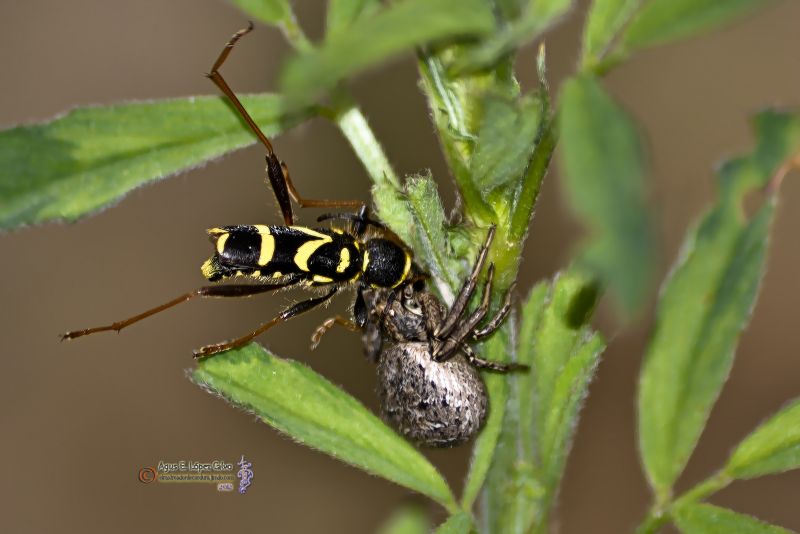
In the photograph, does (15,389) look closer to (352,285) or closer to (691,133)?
(352,285)

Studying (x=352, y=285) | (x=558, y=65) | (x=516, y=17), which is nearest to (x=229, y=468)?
(x=352, y=285)

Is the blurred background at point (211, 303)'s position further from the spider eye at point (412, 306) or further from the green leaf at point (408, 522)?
the green leaf at point (408, 522)

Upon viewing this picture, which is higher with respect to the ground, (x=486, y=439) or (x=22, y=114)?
(x=22, y=114)

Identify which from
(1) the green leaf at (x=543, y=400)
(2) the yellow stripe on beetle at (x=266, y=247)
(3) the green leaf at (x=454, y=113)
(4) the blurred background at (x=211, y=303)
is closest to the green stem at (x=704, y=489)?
(1) the green leaf at (x=543, y=400)

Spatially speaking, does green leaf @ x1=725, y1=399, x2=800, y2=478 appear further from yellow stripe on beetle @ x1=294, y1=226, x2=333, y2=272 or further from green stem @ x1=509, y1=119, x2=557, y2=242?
yellow stripe on beetle @ x1=294, y1=226, x2=333, y2=272

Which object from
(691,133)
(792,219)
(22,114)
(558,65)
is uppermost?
(22,114)
